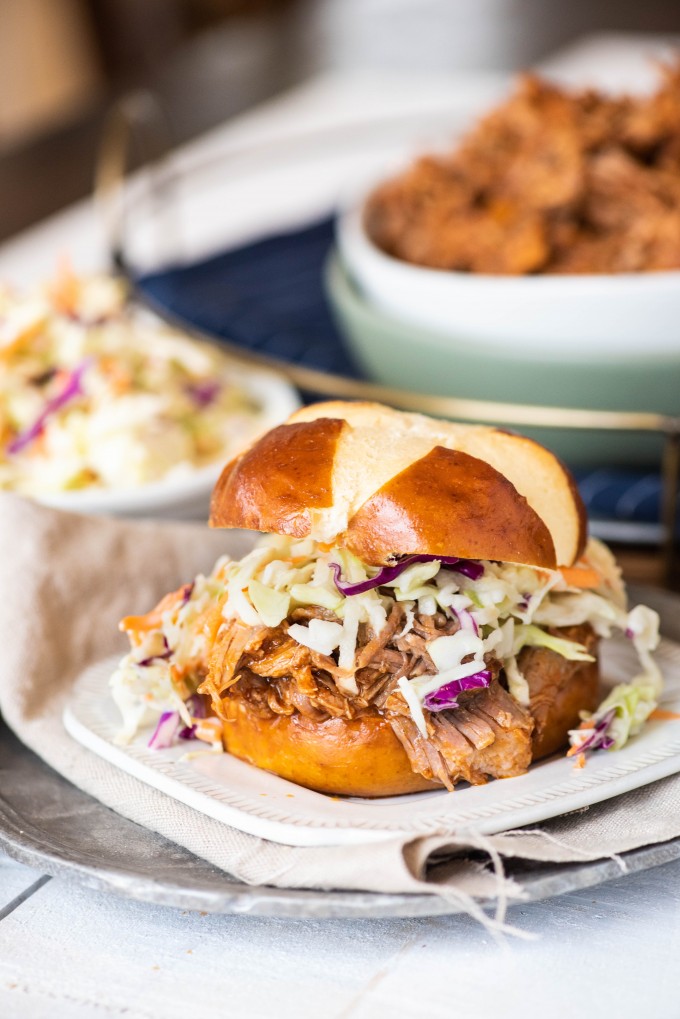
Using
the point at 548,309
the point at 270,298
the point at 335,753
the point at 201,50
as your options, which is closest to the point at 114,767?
the point at 335,753

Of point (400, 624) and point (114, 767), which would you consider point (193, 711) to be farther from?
point (400, 624)

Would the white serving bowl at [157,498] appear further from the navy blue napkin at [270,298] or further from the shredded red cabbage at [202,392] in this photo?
the navy blue napkin at [270,298]

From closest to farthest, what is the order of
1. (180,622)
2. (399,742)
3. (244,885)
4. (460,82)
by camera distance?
(244,885), (399,742), (180,622), (460,82)

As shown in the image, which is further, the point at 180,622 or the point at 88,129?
the point at 88,129

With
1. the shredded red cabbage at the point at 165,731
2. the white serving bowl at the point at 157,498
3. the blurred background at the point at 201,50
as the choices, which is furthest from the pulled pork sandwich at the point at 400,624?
the blurred background at the point at 201,50

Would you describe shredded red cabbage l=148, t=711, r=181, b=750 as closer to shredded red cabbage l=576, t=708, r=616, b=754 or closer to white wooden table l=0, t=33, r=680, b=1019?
white wooden table l=0, t=33, r=680, b=1019

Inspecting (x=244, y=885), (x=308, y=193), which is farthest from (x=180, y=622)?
(x=308, y=193)

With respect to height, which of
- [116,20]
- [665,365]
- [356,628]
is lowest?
[116,20]

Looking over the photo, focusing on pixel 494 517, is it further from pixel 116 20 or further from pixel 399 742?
pixel 116 20
